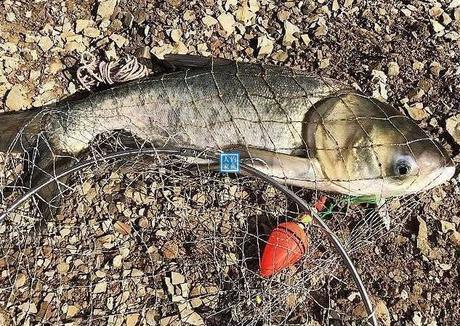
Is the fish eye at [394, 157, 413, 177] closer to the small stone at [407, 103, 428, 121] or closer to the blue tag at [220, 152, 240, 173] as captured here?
the small stone at [407, 103, 428, 121]

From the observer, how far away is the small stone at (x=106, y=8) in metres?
3.88

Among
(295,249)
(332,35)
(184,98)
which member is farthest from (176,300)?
(332,35)

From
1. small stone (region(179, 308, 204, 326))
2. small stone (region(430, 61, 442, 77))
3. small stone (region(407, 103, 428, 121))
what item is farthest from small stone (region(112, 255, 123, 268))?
small stone (region(430, 61, 442, 77))

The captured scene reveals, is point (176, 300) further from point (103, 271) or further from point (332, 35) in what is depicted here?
point (332, 35)

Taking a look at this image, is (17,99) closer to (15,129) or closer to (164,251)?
(15,129)

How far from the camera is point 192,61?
11.9 feet

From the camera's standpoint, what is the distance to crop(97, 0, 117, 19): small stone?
3879mm

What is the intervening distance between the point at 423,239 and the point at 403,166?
17.2 inches

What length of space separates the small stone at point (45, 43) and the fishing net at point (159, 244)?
2.09ft

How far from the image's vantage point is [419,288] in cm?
333

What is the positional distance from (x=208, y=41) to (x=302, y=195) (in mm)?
1077

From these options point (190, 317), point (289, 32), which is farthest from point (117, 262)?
point (289, 32)

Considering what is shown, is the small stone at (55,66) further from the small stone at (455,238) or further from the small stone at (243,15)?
the small stone at (455,238)

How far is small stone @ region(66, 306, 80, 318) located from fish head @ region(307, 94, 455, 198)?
4.55 feet
